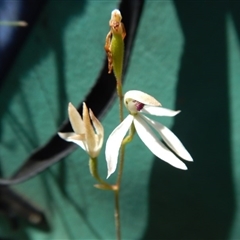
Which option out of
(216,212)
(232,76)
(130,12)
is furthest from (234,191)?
(130,12)

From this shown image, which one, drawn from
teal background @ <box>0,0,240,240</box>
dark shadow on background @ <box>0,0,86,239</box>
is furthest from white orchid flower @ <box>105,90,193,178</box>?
dark shadow on background @ <box>0,0,86,239</box>

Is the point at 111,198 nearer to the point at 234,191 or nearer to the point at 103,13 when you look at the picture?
the point at 234,191

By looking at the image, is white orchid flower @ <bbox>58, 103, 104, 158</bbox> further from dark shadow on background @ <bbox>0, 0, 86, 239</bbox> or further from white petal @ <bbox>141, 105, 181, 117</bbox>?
dark shadow on background @ <bbox>0, 0, 86, 239</bbox>

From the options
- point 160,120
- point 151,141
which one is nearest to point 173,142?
point 151,141

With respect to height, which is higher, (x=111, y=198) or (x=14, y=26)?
(x=14, y=26)

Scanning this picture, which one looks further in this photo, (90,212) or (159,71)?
(90,212)

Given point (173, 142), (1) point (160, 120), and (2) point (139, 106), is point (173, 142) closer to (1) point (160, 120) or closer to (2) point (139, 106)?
(2) point (139, 106)

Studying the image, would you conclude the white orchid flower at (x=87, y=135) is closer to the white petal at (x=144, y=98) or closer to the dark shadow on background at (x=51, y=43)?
the white petal at (x=144, y=98)

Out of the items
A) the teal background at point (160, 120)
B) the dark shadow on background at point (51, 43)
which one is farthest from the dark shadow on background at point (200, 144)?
the dark shadow on background at point (51, 43)
